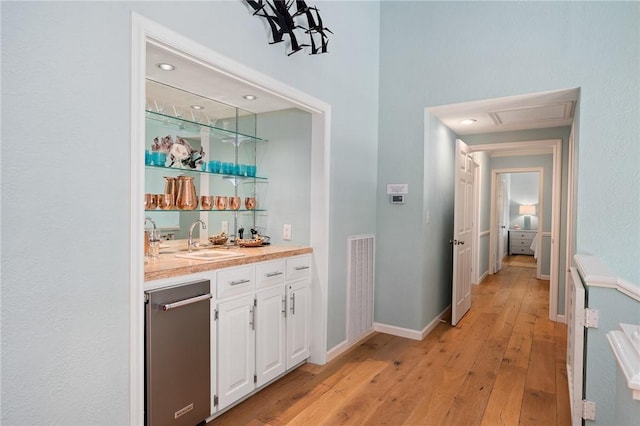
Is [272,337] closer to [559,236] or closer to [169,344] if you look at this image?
[169,344]

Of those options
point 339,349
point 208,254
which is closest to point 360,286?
point 339,349

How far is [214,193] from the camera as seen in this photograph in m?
3.29

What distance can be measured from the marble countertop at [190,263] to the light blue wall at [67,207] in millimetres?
264

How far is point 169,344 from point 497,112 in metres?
3.69

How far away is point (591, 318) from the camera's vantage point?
6.70ft

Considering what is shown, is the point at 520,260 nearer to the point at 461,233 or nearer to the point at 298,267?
the point at 461,233

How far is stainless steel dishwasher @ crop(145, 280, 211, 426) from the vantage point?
1.81 m

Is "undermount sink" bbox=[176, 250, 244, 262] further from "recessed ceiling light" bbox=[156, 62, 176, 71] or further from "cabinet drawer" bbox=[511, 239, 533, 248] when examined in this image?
"cabinet drawer" bbox=[511, 239, 533, 248]

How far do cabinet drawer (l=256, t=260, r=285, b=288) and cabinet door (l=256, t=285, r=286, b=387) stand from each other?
53 mm

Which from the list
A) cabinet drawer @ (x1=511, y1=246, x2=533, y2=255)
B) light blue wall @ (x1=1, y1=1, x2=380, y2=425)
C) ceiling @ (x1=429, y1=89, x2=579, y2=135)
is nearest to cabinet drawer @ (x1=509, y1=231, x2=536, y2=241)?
cabinet drawer @ (x1=511, y1=246, x2=533, y2=255)

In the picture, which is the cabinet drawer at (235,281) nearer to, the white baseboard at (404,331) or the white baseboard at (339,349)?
the white baseboard at (339,349)

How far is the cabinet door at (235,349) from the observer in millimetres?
2230

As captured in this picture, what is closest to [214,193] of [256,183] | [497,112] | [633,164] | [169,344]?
[256,183]

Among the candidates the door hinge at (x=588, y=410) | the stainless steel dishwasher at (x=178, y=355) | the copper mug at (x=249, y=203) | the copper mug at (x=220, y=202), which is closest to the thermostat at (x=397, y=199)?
the copper mug at (x=249, y=203)
